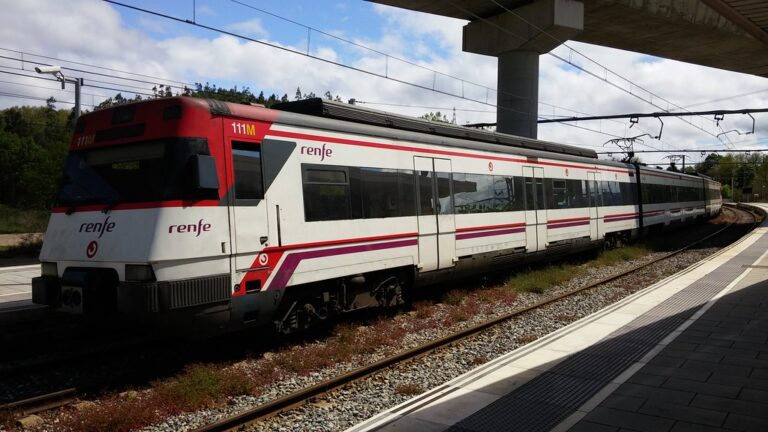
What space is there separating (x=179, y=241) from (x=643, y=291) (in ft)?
31.7

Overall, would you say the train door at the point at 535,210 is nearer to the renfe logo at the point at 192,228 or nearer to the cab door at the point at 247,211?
the cab door at the point at 247,211

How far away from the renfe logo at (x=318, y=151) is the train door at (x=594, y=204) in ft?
37.0

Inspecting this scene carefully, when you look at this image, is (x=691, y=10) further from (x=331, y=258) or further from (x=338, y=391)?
(x=338, y=391)

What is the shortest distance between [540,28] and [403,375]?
Result: 17796 mm

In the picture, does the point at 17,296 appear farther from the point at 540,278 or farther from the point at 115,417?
the point at 540,278

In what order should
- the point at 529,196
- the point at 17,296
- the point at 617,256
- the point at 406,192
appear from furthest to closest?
the point at 617,256, the point at 529,196, the point at 17,296, the point at 406,192

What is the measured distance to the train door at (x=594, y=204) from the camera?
1709cm

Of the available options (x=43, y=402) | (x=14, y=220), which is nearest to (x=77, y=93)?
(x=43, y=402)

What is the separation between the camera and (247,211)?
6.96 meters

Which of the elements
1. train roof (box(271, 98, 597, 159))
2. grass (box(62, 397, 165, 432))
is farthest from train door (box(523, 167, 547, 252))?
grass (box(62, 397, 165, 432))

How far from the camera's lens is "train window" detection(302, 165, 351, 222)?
25.7 feet

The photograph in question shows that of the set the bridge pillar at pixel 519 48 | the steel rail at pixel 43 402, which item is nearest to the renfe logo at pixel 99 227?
the steel rail at pixel 43 402

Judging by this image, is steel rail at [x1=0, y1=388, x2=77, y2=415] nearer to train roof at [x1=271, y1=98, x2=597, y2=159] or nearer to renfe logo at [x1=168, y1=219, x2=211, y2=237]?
renfe logo at [x1=168, y1=219, x2=211, y2=237]

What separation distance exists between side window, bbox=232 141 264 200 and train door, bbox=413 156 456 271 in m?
3.49
